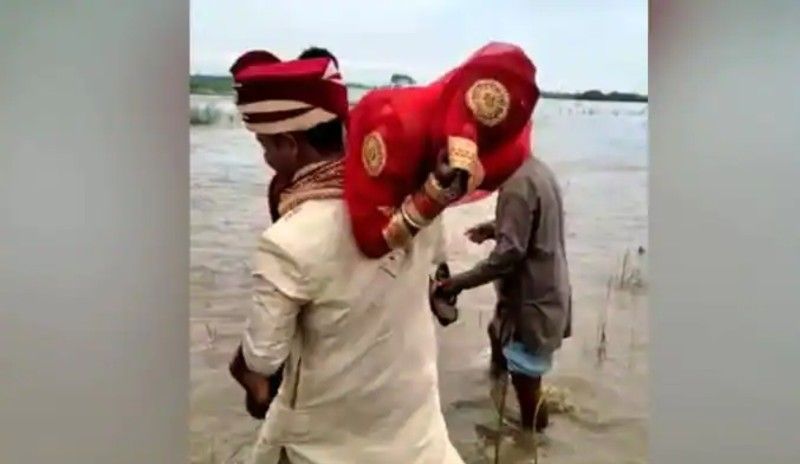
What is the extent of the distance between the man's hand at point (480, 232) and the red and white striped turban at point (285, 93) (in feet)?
1.15

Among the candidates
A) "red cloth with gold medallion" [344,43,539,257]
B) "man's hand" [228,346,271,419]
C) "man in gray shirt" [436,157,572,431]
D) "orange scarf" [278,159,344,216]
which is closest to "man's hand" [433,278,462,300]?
"man in gray shirt" [436,157,572,431]

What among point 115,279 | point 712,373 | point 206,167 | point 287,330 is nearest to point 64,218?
point 115,279

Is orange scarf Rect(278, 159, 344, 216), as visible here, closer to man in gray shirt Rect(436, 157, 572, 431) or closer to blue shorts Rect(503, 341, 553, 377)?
man in gray shirt Rect(436, 157, 572, 431)

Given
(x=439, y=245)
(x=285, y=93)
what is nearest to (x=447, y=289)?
(x=439, y=245)

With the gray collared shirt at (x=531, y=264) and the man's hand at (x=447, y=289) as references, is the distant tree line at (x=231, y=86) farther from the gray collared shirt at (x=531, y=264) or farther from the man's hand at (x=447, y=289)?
the man's hand at (x=447, y=289)

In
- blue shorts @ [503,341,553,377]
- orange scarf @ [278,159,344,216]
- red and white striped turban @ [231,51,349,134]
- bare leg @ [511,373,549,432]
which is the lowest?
bare leg @ [511,373,549,432]

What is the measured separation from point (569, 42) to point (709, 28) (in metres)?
0.39

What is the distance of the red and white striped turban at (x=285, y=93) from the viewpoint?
223cm

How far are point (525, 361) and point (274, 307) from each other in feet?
1.86

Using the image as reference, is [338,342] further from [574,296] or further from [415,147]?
[574,296]

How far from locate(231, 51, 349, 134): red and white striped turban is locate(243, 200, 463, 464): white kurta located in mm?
170

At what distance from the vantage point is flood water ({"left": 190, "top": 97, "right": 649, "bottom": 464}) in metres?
2.30

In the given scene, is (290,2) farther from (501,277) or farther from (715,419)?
(715,419)

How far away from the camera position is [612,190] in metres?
2.52
